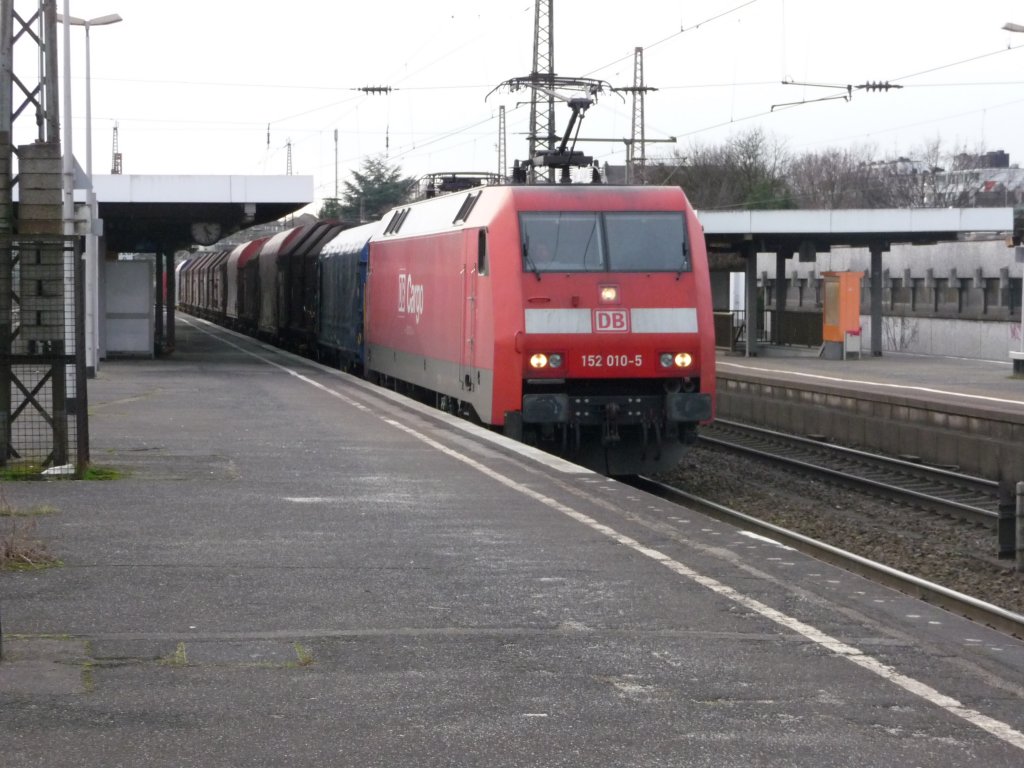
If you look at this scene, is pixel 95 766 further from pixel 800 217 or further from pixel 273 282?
pixel 273 282

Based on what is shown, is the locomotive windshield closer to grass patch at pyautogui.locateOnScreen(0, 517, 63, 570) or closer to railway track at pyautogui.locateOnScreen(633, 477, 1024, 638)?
railway track at pyautogui.locateOnScreen(633, 477, 1024, 638)

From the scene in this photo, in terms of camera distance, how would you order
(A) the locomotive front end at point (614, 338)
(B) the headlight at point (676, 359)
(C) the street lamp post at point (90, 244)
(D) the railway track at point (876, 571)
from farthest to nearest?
(C) the street lamp post at point (90, 244) → (B) the headlight at point (676, 359) → (A) the locomotive front end at point (614, 338) → (D) the railway track at point (876, 571)

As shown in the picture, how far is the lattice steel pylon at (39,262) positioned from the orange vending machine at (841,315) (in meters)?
24.2

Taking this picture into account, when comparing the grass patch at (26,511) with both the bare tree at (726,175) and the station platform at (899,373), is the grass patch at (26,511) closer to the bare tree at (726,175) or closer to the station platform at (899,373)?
the station platform at (899,373)

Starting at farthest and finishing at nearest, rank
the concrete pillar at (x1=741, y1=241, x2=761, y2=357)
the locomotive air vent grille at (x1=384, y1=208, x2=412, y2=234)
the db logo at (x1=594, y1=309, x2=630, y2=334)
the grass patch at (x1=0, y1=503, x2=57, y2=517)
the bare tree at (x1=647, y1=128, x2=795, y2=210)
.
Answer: the bare tree at (x1=647, y1=128, x2=795, y2=210)
the concrete pillar at (x1=741, y1=241, x2=761, y2=357)
the locomotive air vent grille at (x1=384, y1=208, x2=412, y2=234)
the db logo at (x1=594, y1=309, x2=630, y2=334)
the grass patch at (x1=0, y1=503, x2=57, y2=517)

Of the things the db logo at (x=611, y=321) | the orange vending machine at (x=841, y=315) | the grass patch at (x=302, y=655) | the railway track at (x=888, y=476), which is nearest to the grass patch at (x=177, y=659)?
the grass patch at (x=302, y=655)

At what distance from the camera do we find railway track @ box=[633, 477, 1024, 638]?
8.83 m

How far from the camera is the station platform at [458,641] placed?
5.09 meters

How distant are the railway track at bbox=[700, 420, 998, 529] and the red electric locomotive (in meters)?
2.40

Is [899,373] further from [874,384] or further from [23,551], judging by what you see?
[23,551]

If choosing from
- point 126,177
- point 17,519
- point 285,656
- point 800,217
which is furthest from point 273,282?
point 285,656

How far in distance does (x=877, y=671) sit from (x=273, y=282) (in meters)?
33.2

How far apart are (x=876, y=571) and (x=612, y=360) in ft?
15.4

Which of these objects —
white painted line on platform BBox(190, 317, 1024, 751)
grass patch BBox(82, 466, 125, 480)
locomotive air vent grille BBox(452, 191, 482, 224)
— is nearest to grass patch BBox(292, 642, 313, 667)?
white painted line on platform BBox(190, 317, 1024, 751)
